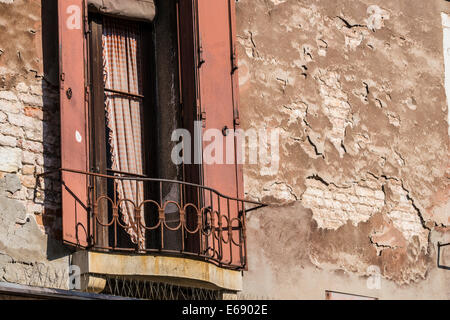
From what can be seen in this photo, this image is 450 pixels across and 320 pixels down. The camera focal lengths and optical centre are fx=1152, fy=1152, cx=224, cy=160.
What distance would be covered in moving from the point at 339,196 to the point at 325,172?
0.83ft

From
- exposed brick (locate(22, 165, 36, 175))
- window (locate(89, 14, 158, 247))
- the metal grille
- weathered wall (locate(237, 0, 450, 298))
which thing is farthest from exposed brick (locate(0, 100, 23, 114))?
weathered wall (locate(237, 0, 450, 298))

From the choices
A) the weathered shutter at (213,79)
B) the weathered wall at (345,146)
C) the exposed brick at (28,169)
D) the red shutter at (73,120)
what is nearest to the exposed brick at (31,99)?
the red shutter at (73,120)

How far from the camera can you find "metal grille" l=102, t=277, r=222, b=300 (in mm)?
9062

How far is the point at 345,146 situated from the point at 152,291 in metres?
A: 2.46

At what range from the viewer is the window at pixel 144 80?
943 cm

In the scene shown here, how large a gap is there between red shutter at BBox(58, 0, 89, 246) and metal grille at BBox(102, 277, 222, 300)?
0.56 meters

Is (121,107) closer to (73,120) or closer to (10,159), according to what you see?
(73,120)

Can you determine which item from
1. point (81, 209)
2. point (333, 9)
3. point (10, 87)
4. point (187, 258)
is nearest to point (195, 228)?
point (187, 258)

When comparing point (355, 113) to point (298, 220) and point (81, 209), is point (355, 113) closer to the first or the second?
point (298, 220)

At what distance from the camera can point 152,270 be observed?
8.87 m

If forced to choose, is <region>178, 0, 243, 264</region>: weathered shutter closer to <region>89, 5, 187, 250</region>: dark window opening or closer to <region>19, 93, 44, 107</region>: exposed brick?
<region>89, 5, 187, 250</region>: dark window opening

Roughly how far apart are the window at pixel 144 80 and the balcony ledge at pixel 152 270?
0.42 m

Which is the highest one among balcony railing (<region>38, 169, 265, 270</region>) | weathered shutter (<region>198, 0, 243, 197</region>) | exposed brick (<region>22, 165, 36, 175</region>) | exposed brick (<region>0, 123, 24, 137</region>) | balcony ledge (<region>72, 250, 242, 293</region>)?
weathered shutter (<region>198, 0, 243, 197</region>)

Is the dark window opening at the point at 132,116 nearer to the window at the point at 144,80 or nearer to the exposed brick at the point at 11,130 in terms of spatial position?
the window at the point at 144,80
